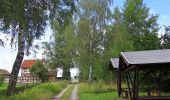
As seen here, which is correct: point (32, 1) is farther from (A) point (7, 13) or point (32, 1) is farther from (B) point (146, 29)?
(B) point (146, 29)

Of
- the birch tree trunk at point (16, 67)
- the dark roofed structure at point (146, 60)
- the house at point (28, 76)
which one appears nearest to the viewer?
the dark roofed structure at point (146, 60)

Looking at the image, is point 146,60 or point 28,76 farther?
point 28,76

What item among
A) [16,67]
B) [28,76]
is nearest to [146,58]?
[16,67]

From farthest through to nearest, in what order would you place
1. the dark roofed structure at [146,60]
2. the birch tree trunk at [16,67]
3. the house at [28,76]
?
the house at [28,76], the birch tree trunk at [16,67], the dark roofed structure at [146,60]

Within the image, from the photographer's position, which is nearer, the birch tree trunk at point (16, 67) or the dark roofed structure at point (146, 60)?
the dark roofed structure at point (146, 60)

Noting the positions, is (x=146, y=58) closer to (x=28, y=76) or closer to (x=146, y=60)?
(x=146, y=60)

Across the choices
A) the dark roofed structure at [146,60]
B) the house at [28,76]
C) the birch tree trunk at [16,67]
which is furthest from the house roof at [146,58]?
the house at [28,76]

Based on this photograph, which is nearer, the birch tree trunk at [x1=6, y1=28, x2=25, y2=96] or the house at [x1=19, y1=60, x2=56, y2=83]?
the birch tree trunk at [x1=6, y1=28, x2=25, y2=96]

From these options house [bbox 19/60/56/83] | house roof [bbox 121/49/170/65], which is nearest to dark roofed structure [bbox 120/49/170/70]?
house roof [bbox 121/49/170/65]

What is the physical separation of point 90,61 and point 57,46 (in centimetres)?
3139

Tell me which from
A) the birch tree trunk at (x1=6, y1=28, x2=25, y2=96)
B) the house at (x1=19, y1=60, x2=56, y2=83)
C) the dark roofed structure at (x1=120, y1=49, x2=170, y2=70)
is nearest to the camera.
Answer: the dark roofed structure at (x1=120, y1=49, x2=170, y2=70)

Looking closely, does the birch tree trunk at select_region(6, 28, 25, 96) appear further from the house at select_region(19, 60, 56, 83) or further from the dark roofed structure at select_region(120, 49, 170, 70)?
the house at select_region(19, 60, 56, 83)

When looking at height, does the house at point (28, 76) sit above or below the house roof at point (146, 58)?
above

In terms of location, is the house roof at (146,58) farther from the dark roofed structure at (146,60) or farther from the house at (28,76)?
the house at (28,76)
